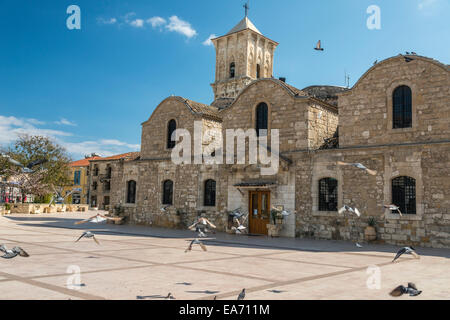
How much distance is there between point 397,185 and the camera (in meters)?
14.4

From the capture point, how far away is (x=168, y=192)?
21766 millimetres

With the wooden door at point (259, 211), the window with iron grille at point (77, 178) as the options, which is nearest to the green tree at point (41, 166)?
the window with iron grille at point (77, 178)

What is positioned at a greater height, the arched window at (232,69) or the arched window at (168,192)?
the arched window at (232,69)

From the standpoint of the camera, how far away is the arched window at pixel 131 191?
2364cm

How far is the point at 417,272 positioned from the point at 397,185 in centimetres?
646

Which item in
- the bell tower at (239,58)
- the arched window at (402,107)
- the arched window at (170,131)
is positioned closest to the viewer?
the arched window at (402,107)

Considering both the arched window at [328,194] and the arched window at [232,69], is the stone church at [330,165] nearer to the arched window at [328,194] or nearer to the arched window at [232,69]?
the arched window at [328,194]

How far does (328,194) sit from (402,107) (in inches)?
172

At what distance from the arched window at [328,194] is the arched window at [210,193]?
5790 millimetres

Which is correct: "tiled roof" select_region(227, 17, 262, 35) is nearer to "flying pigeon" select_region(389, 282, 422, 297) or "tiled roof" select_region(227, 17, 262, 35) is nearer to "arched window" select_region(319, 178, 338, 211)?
"arched window" select_region(319, 178, 338, 211)

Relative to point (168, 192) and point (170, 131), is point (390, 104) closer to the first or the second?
point (170, 131)

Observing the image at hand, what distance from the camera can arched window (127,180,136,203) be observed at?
931 inches

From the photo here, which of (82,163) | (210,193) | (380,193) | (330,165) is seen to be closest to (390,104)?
(330,165)
